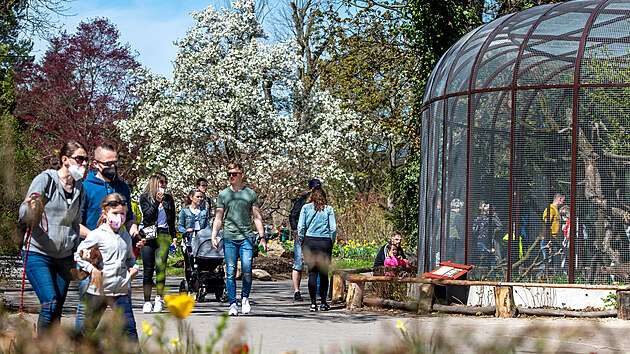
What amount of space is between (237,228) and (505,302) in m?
3.72

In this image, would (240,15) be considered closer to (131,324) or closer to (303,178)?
(303,178)

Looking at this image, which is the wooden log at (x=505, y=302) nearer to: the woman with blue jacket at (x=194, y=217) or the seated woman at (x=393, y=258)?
the seated woman at (x=393, y=258)

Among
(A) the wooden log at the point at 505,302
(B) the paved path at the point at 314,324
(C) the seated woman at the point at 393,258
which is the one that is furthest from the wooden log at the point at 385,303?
(C) the seated woman at the point at 393,258

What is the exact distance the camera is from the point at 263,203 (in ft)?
76.5

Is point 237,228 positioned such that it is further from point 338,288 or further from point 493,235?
point 493,235

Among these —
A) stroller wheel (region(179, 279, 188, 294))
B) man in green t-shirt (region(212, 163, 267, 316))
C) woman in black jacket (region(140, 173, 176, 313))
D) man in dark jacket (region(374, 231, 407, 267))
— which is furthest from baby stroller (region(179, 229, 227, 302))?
man in dark jacket (region(374, 231, 407, 267))

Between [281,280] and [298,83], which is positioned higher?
[298,83]

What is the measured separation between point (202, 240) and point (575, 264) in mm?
5324

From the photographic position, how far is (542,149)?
11547 mm

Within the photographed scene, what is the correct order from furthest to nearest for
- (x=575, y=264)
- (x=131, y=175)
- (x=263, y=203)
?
(x=131, y=175) → (x=263, y=203) → (x=575, y=264)

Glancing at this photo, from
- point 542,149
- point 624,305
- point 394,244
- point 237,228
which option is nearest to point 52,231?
point 237,228

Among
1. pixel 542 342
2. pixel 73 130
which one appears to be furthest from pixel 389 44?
pixel 542 342

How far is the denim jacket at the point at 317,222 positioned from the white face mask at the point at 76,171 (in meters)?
5.42

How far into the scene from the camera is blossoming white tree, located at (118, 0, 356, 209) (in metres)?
23.6
